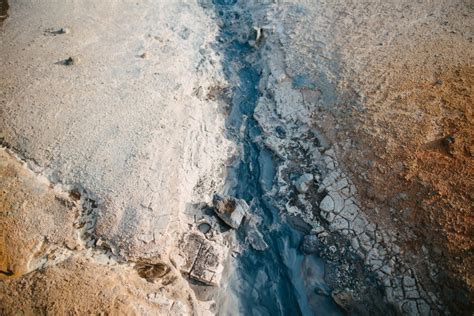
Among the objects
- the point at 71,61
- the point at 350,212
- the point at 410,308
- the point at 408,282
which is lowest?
the point at 410,308

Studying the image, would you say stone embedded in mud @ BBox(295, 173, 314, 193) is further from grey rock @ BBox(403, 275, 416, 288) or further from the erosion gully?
grey rock @ BBox(403, 275, 416, 288)

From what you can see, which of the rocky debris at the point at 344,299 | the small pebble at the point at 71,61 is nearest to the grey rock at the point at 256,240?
the rocky debris at the point at 344,299

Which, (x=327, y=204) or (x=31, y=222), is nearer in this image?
(x=31, y=222)

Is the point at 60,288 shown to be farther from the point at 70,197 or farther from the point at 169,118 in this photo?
the point at 169,118

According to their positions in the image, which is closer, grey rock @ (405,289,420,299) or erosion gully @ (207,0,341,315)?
grey rock @ (405,289,420,299)

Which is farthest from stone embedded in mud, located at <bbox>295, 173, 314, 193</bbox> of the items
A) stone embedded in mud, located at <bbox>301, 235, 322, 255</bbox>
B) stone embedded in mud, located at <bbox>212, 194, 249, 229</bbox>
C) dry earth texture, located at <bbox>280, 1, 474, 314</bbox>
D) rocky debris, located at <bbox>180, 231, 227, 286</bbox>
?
rocky debris, located at <bbox>180, 231, 227, 286</bbox>

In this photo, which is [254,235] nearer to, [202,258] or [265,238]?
[265,238]

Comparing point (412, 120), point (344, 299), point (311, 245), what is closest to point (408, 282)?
point (344, 299)
